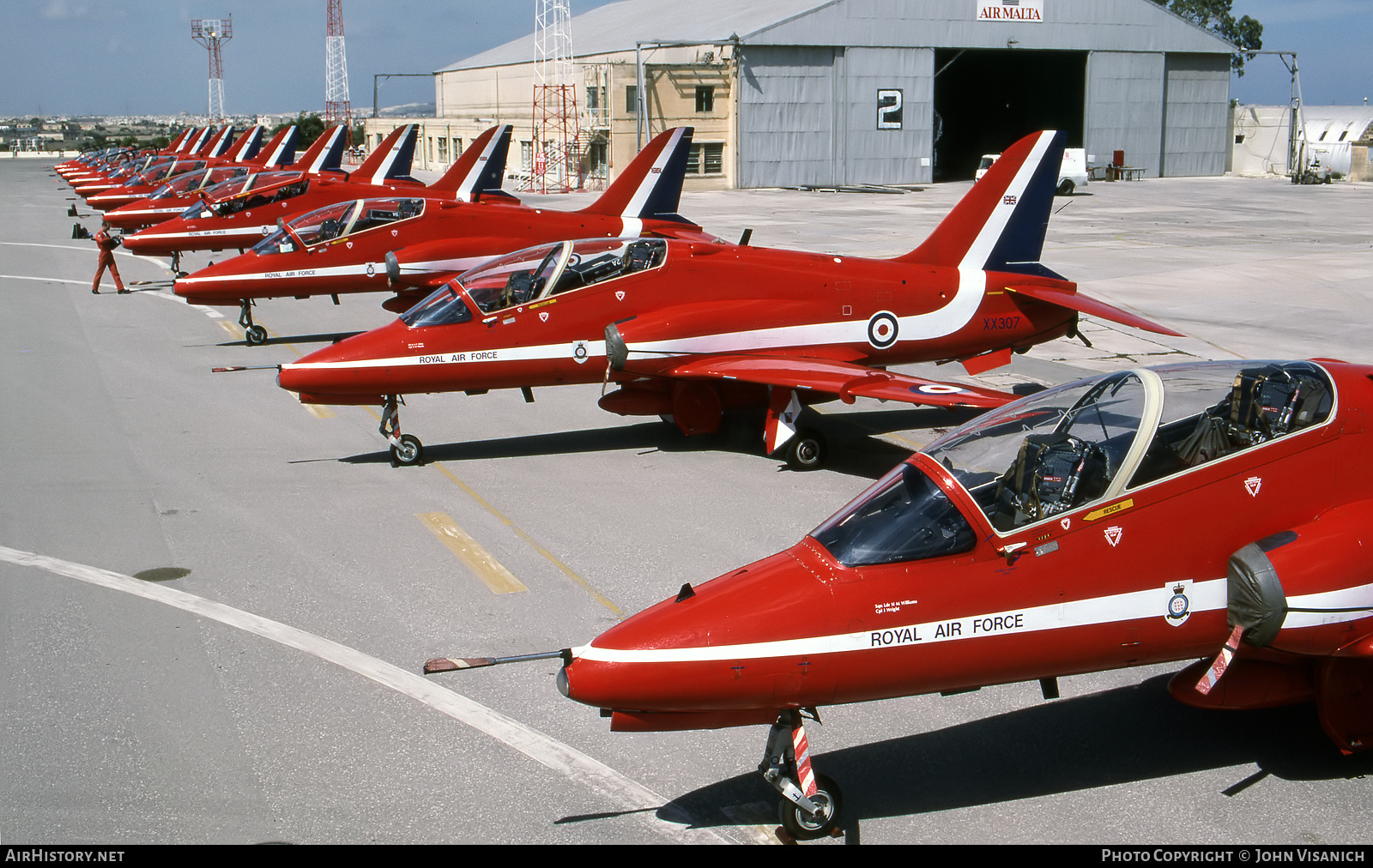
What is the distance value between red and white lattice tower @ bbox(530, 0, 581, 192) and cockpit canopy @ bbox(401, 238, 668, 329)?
51965 millimetres

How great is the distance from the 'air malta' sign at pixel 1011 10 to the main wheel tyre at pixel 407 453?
190 feet

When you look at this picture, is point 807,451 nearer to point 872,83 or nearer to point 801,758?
point 801,758

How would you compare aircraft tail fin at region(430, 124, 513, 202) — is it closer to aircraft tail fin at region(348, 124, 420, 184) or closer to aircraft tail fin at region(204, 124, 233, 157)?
aircraft tail fin at region(348, 124, 420, 184)

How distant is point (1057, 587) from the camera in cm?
610

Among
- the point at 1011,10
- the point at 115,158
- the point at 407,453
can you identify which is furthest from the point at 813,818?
the point at 115,158

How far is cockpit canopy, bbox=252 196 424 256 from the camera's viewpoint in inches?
826

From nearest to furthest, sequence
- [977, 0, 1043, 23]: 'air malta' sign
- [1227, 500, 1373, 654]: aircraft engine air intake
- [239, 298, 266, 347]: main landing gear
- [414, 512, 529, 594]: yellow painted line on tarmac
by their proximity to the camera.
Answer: [1227, 500, 1373, 654]: aircraft engine air intake, [414, 512, 529, 594]: yellow painted line on tarmac, [239, 298, 266, 347]: main landing gear, [977, 0, 1043, 23]: 'air malta' sign

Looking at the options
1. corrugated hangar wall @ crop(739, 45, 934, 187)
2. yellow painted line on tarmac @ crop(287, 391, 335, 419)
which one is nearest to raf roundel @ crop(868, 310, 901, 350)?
yellow painted line on tarmac @ crop(287, 391, 335, 419)

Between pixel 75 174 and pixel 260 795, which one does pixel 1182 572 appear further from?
pixel 75 174

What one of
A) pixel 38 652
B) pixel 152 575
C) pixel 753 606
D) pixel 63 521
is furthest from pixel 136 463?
pixel 753 606

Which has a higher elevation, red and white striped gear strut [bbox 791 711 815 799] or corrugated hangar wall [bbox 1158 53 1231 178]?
corrugated hangar wall [bbox 1158 53 1231 178]

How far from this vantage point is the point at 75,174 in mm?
69125

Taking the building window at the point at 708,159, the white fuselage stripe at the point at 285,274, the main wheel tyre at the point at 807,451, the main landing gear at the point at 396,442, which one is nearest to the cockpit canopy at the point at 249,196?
the white fuselage stripe at the point at 285,274

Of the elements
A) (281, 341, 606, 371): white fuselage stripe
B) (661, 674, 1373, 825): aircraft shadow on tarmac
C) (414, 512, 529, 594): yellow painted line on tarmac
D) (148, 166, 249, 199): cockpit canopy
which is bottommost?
(661, 674, 1373, 825): aircraft shadow on tarmac
